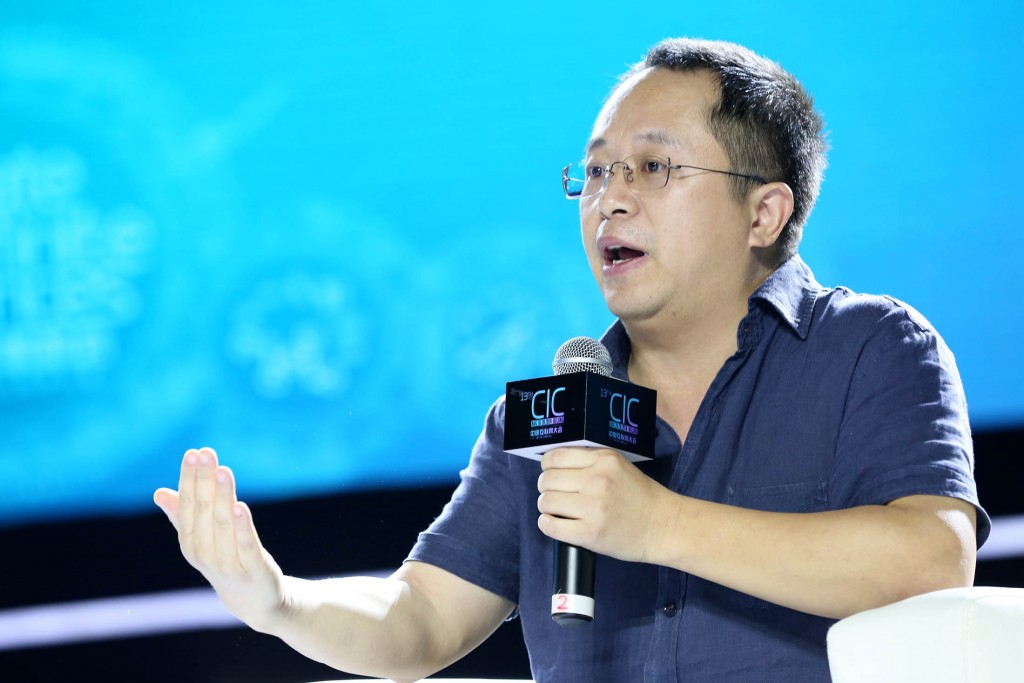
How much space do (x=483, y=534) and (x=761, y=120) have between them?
0.77m

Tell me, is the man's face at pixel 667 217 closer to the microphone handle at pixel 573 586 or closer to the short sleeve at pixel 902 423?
the short sleeve at pixel 902 423

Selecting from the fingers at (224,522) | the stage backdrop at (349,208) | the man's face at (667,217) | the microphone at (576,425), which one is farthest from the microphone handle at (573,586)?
the stage backdrop at (349,208)

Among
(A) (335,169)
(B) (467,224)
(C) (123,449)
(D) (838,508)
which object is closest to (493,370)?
(B) (467,224)

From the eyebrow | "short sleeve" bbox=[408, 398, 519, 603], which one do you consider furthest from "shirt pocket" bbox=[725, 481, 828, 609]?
the eyebrow

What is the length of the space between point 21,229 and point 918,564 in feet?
7.43

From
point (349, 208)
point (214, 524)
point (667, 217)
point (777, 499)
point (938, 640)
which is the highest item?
point (349, 208)

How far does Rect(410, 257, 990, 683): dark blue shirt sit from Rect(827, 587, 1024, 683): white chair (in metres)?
0.26

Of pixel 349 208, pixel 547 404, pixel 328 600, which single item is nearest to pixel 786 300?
pixel 547 404

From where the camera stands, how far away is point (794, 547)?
1.37 metres

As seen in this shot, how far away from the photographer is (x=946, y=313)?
234 cm

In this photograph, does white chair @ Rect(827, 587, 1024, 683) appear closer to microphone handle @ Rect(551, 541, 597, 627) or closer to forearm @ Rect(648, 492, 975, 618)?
forearm @ Rect(648, 492, 975, 618)

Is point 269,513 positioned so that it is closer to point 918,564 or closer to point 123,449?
point 123,449

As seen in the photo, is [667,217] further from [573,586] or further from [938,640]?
[938,640]

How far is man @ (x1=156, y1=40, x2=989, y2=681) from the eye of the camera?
1.36 meters
